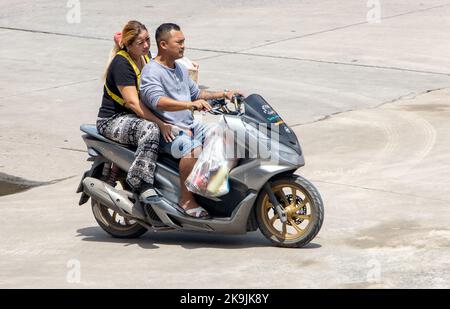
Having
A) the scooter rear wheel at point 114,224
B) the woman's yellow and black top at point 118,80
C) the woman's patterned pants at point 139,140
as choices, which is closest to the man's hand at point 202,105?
the woman's patterned pants at point 139,140

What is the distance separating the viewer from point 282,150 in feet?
27.9

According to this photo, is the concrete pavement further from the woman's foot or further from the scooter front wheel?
the woman's foot

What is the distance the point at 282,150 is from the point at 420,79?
7264 millimetres

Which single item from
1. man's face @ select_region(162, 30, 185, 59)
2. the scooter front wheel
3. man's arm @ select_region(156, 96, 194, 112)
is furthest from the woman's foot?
man's face @ select_region(162, 30, 185, 59)

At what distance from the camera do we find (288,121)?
13.2 m

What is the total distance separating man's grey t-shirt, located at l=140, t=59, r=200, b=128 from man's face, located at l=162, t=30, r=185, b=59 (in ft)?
0.42

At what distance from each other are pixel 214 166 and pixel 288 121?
4755mm

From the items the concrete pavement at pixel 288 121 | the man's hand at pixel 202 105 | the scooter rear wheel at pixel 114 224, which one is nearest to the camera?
the concrete pavement at pixel 288 121

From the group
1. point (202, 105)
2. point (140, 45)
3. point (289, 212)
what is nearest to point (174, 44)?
point (140, 45)

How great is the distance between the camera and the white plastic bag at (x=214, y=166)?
337 inches

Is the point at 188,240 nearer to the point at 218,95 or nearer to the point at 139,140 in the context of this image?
the point at 139,140

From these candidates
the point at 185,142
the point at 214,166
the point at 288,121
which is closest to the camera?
the point at 214,166

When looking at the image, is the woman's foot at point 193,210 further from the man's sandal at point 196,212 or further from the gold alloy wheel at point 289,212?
the gold alloy wheel at point 289,212

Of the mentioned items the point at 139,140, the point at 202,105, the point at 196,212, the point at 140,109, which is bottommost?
the point at 196,212
